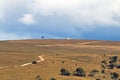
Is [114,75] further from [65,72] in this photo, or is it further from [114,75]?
[65,72]

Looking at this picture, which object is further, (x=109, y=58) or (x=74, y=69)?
(x=109, y=58)

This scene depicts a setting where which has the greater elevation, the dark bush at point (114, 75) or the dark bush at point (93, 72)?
the dark bush at point (93, 72)

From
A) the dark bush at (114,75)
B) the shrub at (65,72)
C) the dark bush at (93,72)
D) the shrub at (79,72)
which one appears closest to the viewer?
the shrub at (65,72)

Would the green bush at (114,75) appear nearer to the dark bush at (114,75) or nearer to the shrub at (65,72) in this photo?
the dark bush at (114,75)

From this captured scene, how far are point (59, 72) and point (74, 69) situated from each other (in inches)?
345

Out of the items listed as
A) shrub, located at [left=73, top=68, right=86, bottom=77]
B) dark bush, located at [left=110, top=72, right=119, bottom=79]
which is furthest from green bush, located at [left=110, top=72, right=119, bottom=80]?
shrub, located at [left=73, top=68, right=86, bottom=77]

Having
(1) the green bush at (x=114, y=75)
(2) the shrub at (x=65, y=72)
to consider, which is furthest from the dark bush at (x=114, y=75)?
(2) the shrub at (x=65, y=72)

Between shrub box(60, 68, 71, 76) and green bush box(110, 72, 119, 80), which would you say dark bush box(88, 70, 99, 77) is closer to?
green bush box(110, 72, 119, 80)

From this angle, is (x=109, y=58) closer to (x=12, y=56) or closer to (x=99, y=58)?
(x=99, y=58)

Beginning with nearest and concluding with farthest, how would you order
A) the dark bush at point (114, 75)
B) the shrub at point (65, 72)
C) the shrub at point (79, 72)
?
the shrub at point (65, 72), the shrub at point (79, 72), the dark bush at point (114, 75)

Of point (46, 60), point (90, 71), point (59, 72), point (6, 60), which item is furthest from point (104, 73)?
point (6, 60)

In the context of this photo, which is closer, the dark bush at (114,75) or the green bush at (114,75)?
the green bush at (114,75)

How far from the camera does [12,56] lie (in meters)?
155

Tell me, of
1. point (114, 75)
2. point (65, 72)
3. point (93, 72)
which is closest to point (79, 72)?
point (65, 72)
